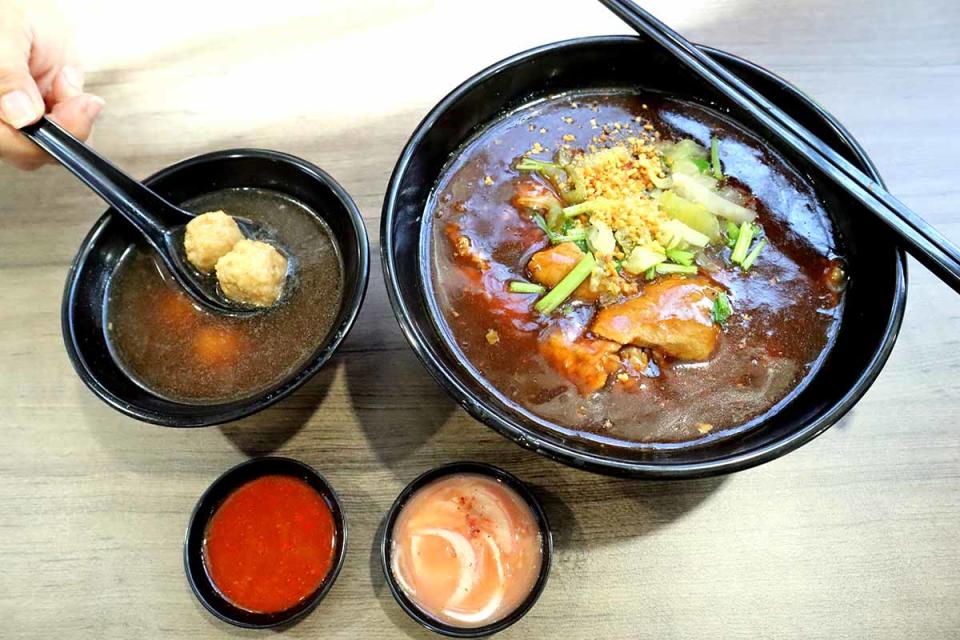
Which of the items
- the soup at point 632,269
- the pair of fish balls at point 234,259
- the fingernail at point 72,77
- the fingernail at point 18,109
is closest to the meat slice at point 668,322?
the soup at point 632,269

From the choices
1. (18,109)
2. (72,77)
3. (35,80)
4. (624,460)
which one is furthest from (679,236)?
(35,80)

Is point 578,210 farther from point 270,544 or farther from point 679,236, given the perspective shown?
point 270,544

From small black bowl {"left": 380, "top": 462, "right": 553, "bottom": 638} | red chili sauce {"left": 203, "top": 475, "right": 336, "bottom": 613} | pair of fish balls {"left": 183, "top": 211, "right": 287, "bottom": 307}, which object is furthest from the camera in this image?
pair of fish balls {"left": 183, "top": 211, "right": 287, "bottom": 307}

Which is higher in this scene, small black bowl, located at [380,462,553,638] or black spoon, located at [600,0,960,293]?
black spoon, located at [600,0,960,293]

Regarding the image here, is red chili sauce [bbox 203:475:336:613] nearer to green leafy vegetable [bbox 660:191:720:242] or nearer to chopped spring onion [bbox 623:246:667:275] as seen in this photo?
chopped spring onion [bbox 623:246:667:275]

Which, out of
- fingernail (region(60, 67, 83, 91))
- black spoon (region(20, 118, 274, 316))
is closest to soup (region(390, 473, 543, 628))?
black spoon (region(20, 118, 274, 316))

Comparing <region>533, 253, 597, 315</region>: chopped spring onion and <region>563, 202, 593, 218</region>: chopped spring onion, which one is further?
<region>563, 202, 593, 218</region>: chopped spring onion

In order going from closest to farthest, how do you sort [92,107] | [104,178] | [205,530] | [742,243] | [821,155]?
1. [821,155]
2. [205,530]
3. [742,243]
4. [104,178]
5. [92,107]
